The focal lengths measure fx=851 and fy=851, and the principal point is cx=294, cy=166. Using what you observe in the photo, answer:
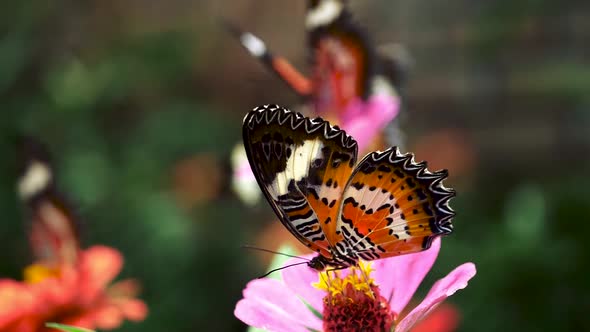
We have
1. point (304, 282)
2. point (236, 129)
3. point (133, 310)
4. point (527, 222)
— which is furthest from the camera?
point (236, 129)

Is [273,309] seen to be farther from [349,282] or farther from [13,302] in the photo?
[13,302]

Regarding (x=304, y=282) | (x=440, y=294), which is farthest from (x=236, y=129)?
(x=440, y=294)

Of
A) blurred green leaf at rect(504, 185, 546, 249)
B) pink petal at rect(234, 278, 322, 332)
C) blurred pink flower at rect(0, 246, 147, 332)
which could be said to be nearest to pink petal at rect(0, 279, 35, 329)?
blurred pink flower at rect(0, 246, 147, 332)

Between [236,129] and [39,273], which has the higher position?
[236,129]

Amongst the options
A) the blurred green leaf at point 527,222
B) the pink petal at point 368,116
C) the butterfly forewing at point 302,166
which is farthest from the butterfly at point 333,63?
the blurred green leaf at point 527,222

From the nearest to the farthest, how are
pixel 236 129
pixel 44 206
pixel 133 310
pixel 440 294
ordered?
pixel 440 294
pixel 133 310
pixel 44 206
pixel 236 129

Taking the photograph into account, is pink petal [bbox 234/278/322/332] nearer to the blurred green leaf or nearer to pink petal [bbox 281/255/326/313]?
pink petal [bbox 281/255/326/313]
